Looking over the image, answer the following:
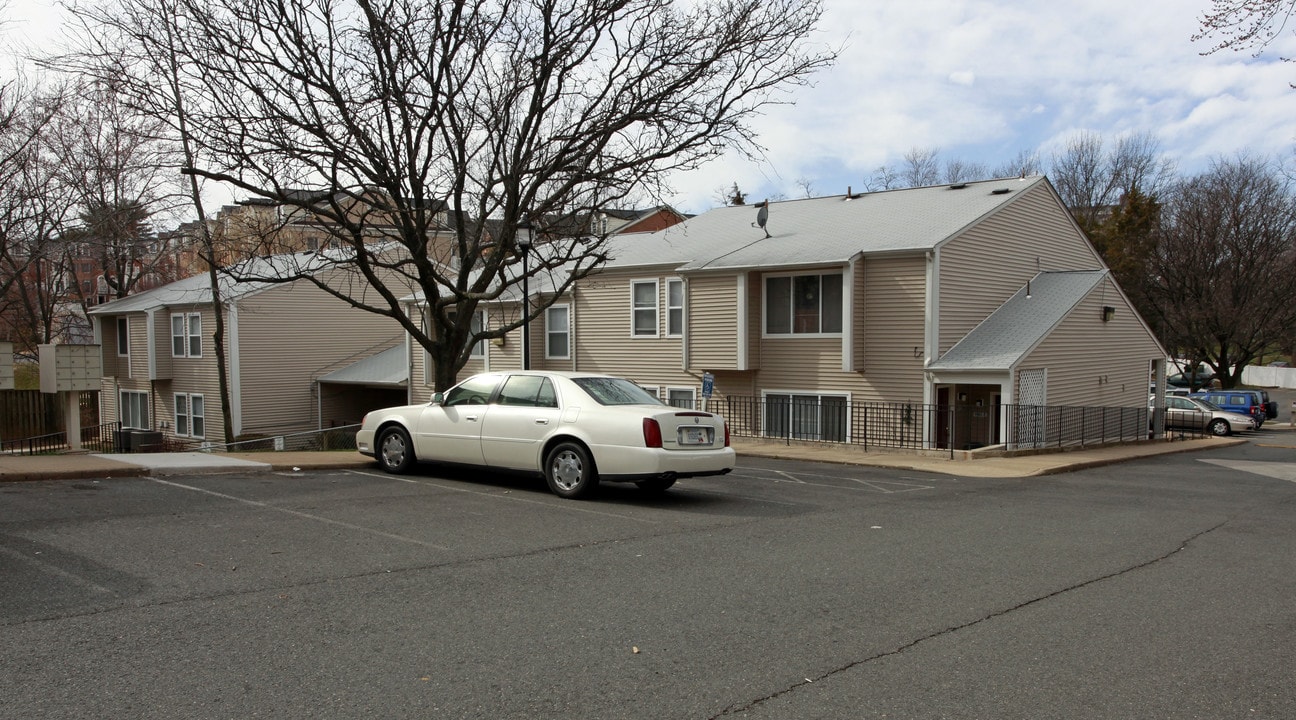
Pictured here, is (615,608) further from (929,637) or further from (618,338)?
(618,338)

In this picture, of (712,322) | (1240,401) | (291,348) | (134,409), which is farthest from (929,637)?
(1240,401)

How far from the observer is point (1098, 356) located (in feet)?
83.3

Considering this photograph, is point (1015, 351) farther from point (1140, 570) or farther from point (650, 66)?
point (1140, 570)

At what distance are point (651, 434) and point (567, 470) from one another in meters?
1.20

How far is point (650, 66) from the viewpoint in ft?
58.4

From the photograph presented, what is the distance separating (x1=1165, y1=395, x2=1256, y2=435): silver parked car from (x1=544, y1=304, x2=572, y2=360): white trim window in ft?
75.0

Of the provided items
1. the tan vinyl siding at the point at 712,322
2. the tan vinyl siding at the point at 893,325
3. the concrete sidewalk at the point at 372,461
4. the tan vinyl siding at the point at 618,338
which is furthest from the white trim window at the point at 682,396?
the tan vinyl siding at the point at 893,325

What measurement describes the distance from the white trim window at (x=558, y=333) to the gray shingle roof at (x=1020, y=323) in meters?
11.2

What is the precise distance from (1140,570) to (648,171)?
12.4m

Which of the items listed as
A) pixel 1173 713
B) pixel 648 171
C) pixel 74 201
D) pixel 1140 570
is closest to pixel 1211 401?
pixel 648 171

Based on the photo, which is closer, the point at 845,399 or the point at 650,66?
the point at 650,66

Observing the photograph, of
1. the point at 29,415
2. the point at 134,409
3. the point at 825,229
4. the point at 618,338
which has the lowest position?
the point at 134,409

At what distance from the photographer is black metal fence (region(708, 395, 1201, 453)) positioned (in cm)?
2088

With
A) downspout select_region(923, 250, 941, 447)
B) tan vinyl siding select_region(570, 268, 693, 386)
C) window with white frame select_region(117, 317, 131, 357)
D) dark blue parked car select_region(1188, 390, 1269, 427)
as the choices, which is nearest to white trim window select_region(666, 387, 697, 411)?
tan vinyl siding select_region(570, 268, 693, 386)
